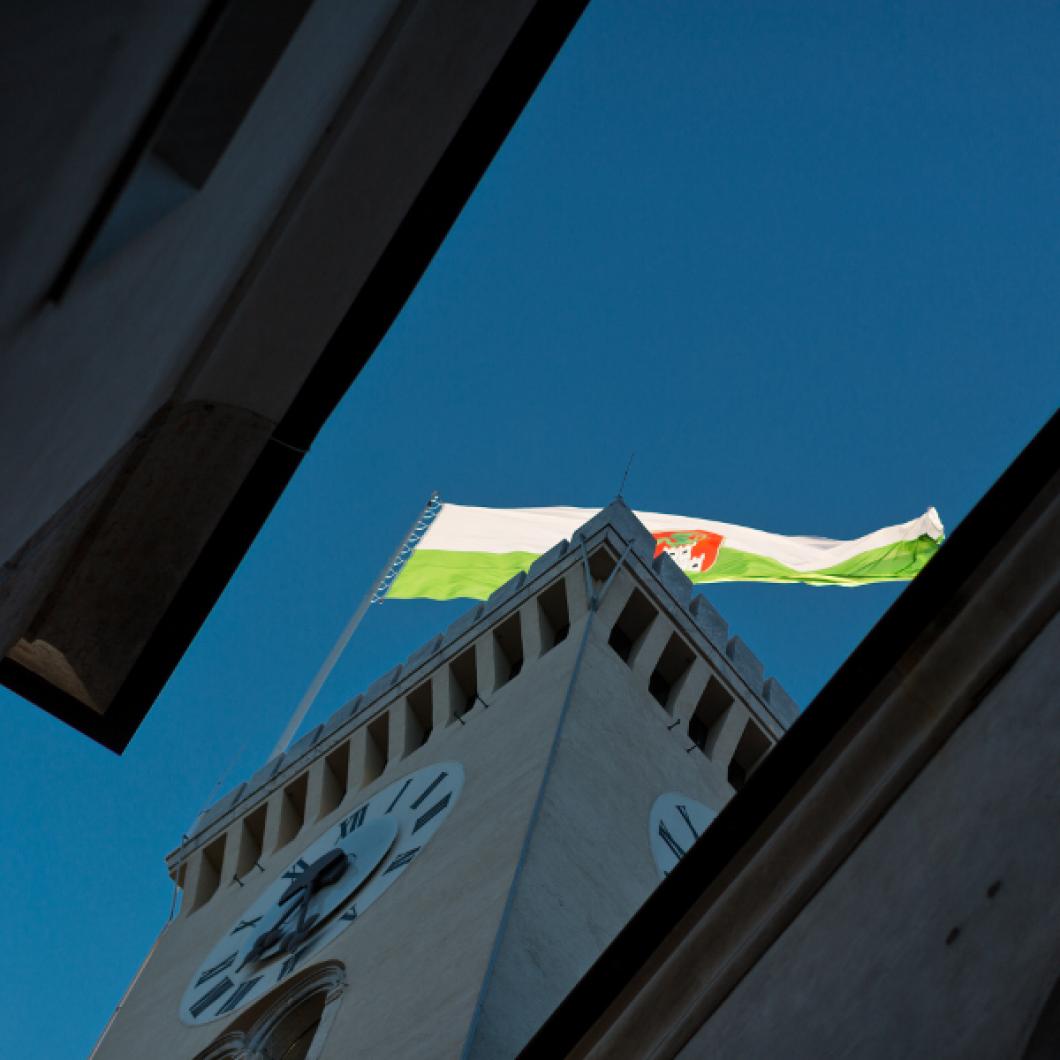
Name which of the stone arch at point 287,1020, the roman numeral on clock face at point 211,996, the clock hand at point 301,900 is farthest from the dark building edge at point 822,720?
the roman numeral on clock face at point 211,996

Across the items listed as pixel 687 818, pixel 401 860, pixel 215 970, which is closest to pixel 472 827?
pixel 401 860

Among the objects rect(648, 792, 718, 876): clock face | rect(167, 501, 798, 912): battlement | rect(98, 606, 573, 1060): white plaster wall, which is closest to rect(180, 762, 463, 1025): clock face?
rect(98, 606, 573, 1060): white plaster wall

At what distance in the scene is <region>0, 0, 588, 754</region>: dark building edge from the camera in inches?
205

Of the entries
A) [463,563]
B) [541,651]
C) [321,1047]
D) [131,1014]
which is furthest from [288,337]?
[463,563]

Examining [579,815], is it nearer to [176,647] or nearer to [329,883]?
[329,883]

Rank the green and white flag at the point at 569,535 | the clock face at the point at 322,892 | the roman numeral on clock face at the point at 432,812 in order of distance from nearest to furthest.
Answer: the clock face at the point at 322,892, the roman numeral on clock face at the point at 432,812, the green and white flag at the point at 569,535

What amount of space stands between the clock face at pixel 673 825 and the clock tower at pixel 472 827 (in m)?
0.03

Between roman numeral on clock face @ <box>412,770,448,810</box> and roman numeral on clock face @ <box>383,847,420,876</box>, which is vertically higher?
roman numeral on clock face @ <box>412,770,448,810</box>

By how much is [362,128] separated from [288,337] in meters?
0.73

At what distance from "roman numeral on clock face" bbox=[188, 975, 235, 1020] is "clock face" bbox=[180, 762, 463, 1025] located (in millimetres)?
14

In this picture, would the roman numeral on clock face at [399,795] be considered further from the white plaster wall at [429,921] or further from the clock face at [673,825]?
the clock face at [673,825]

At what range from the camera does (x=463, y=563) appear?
23.2 m

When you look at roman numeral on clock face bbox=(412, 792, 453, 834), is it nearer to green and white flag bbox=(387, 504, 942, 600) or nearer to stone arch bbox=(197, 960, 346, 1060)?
stone arch bbox=(197, 960, 346, 1060)

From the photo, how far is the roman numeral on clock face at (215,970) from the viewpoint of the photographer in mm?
17062
